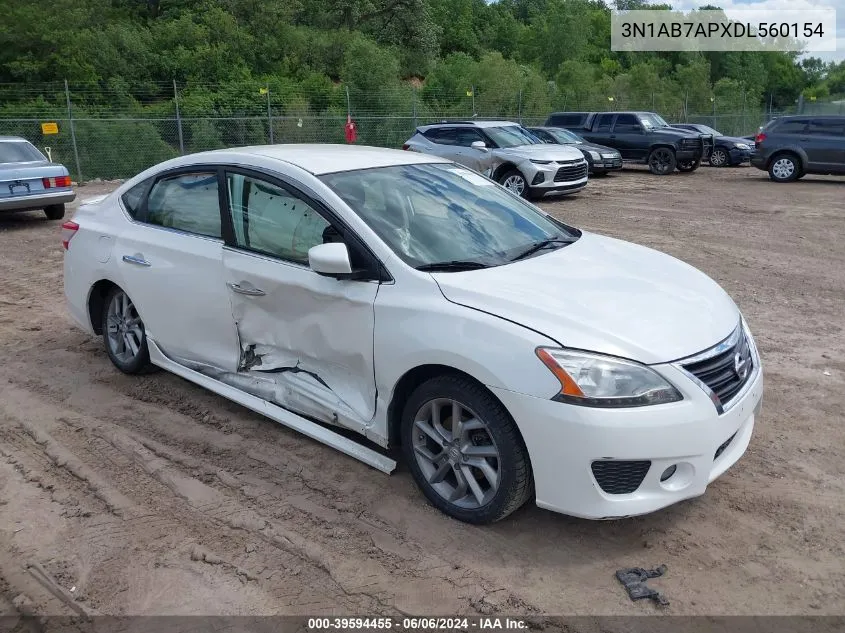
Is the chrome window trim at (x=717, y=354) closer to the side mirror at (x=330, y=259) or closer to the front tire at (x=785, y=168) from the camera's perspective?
the side mirror at (x=330, y=259)

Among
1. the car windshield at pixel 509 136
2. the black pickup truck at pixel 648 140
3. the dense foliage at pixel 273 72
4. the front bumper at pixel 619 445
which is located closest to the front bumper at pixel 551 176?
the car windshield at pixel 509 136

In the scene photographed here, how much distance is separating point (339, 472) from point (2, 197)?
410 inches

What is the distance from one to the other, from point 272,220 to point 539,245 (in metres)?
1.51

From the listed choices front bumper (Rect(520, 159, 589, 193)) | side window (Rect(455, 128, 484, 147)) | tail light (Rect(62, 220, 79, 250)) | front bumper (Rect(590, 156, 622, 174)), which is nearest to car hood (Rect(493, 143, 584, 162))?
front bumper (Rect(520, 159, 589, 193))

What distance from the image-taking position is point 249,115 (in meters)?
29.4

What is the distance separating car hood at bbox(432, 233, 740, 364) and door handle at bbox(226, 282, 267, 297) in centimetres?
113

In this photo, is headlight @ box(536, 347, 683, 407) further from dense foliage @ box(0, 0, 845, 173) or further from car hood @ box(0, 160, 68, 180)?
dense foliage @ box(0, 0, 845, 173)

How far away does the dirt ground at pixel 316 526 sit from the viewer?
3.04 meters

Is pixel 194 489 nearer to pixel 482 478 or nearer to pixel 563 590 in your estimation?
pixel 482 478

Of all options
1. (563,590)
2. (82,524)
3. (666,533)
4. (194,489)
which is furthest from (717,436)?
(82,524)

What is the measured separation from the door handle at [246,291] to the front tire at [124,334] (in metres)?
1.12

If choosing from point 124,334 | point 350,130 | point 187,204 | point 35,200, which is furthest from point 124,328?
point 350,130

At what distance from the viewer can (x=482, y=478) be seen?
3486 mm

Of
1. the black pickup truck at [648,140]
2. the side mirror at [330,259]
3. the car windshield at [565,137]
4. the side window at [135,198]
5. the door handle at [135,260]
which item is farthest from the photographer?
the black pickup truck at [648,140]
